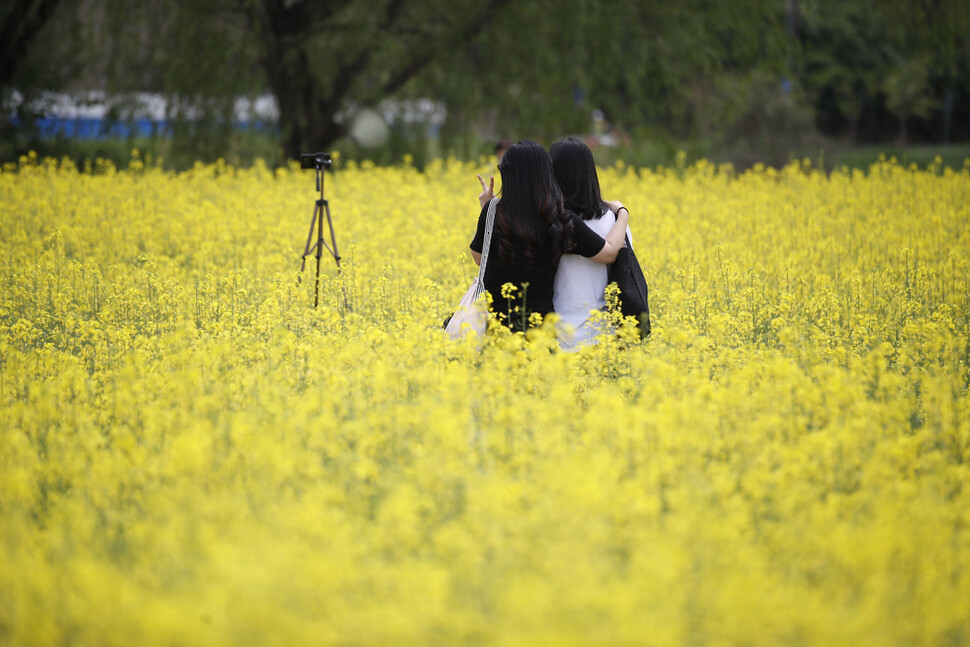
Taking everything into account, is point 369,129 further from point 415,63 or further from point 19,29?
point 19,29

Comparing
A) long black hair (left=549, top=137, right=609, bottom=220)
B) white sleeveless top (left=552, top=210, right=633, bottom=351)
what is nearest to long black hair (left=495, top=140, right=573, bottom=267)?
long black hair (left=549, top=137, right=609, bottom=220)

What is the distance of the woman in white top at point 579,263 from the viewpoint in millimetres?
5207

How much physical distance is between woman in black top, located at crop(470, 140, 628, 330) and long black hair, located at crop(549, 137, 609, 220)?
145 mm

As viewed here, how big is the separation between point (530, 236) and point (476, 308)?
0.48 metres

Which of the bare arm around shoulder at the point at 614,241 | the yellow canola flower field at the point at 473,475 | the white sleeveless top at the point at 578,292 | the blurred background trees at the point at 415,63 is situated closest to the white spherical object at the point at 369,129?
the blurred background trees at the point at 415,63

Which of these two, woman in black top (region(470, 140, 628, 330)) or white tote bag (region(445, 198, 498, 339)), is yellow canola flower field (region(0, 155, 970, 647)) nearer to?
white tote bag (region(445, 198, 498, 339))

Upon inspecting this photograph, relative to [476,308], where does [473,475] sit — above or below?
below

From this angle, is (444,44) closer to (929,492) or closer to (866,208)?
(866,208)

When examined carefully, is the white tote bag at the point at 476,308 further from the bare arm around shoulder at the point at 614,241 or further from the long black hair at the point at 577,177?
the bare arm around shoulder at the point at 614,241

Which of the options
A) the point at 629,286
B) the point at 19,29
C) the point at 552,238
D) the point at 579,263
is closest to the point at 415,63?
the point at 19,29

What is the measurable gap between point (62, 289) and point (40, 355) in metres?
2.43

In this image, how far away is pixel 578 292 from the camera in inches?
213

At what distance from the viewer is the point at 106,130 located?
56.2ft

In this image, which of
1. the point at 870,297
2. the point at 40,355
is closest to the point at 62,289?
the point at 40,355
